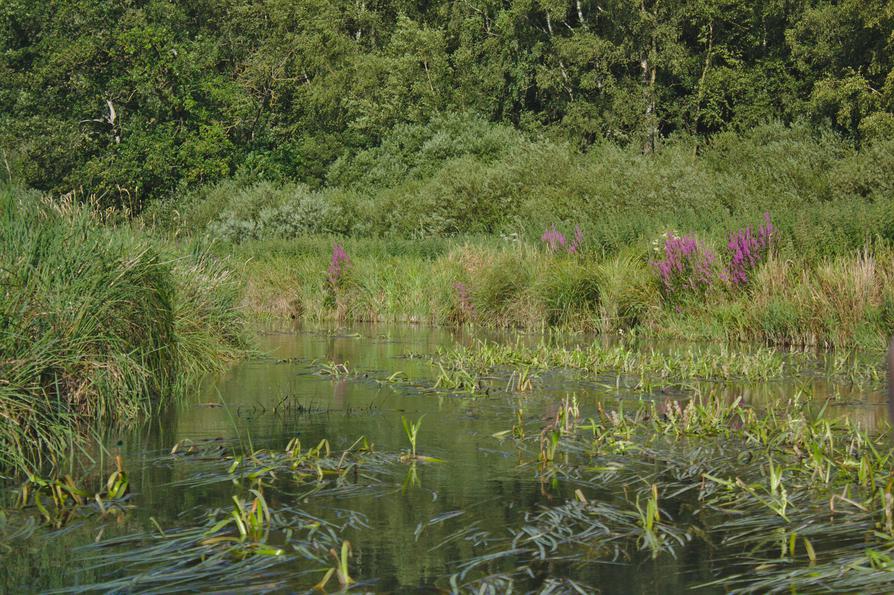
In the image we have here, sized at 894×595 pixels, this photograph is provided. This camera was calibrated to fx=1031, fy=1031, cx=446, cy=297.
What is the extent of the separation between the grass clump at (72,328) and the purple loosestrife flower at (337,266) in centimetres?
1206

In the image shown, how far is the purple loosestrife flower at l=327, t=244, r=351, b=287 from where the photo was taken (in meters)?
22.4

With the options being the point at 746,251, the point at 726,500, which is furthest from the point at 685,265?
the point at 726,500

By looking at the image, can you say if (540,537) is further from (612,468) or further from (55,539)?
(55,539)

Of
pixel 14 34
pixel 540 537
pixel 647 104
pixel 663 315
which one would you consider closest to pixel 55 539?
pixel 540 537

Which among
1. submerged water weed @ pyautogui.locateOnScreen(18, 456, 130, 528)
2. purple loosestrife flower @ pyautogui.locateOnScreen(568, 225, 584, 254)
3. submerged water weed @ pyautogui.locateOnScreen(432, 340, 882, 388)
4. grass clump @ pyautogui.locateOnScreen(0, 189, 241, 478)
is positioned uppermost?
purple loosestrife flower @ pyautogui.locateOnScreen(568, 225, 584, 254)

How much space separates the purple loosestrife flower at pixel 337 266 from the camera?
73.4 feet

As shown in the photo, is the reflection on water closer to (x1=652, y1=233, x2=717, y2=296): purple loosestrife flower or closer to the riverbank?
the riverbank

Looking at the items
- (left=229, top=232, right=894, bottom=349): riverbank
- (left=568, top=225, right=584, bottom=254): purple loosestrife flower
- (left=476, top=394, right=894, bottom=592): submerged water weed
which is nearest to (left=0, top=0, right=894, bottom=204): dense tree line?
(left=229, top=232, right=894, bottom=349): riverbank

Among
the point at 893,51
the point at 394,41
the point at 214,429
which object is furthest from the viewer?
the point at 394,41

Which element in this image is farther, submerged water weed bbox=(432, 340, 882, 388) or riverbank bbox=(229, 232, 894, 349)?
riverbank bbox=(229, 232, 894, 349)

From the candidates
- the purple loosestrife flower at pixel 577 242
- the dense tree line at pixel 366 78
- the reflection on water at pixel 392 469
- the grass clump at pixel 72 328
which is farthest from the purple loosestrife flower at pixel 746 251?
the dense tree line at pixel 366 78

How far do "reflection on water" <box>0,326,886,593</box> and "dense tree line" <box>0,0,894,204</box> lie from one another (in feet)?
104

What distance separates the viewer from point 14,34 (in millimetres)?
51000

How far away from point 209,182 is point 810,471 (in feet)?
146
